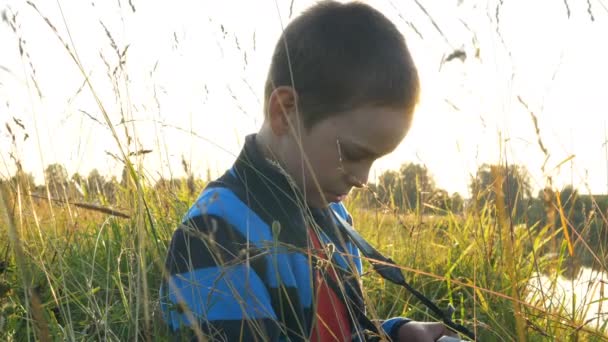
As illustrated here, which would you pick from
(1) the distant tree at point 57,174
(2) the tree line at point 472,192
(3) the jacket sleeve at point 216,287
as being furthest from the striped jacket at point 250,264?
(1) the distant tree at point 57,174

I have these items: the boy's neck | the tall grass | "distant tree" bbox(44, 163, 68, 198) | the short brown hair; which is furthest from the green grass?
the short brown hair

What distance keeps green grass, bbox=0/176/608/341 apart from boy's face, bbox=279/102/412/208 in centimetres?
26

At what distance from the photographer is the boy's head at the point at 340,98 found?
172 cm

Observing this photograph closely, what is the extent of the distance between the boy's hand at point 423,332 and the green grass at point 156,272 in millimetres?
37

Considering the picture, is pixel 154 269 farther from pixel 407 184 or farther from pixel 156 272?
pixel 407 184

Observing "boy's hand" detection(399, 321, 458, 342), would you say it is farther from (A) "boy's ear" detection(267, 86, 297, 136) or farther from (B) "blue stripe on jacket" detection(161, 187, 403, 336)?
(A) "boy's ear" detection(267, 86, 297, 136)

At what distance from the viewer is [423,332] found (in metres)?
1.67

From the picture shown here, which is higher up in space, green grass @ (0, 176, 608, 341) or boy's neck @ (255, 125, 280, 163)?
boy's neck @ (255, 125, 280, 163)

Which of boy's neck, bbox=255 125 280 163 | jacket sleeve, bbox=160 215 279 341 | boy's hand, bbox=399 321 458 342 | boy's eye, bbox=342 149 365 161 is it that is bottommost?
boy's hand, bbox=399 321 458 342

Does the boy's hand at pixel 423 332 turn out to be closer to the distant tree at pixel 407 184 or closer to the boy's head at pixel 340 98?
the boy's head at pixel 340 98

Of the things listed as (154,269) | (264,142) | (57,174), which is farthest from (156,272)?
(264,142)

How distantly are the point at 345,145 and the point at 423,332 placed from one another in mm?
517

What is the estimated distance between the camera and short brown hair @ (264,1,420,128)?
5.85ft

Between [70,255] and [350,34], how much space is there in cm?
117
